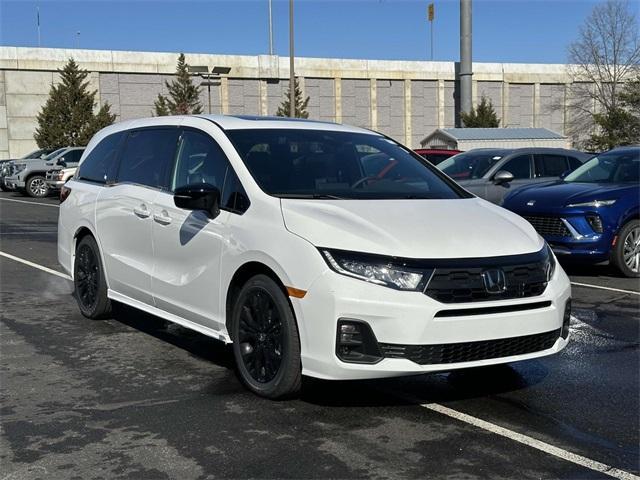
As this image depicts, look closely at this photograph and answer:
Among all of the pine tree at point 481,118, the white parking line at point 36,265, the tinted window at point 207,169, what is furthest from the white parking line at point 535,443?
the pine tree at point 481,118

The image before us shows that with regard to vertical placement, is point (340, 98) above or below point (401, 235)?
above

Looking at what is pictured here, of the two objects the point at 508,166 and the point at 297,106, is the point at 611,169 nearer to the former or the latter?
the point at 508,166

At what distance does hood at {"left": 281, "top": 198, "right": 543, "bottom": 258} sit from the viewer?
14.4ft

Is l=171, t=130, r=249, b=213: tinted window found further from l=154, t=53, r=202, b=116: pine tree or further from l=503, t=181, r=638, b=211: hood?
l=154, t=53, r=202, b=116: pine tree

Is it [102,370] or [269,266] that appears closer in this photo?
[269,266]

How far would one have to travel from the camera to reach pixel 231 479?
364 centimetres

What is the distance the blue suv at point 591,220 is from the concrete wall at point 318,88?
4367 cm

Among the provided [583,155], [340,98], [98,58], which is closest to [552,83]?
[340,98]

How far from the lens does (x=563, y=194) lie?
32.4 ft

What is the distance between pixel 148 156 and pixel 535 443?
3.79m

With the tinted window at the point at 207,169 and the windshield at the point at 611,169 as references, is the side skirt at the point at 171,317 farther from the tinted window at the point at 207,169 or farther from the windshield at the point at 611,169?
the windshield at the point at 611,169

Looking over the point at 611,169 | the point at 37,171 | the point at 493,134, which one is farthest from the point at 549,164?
the point at 37,171

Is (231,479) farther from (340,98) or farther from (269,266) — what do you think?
(340,98)

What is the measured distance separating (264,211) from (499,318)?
1.54 metres
